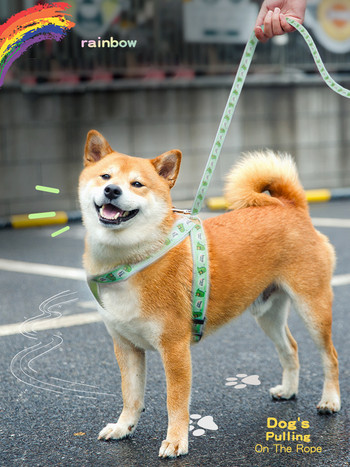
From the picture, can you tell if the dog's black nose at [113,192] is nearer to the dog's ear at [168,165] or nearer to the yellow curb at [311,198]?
the dog's ear at [168,165]

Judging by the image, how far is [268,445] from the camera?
3.03 meters

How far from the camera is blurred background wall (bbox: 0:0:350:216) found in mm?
10008

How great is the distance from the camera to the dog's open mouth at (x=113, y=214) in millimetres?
2689

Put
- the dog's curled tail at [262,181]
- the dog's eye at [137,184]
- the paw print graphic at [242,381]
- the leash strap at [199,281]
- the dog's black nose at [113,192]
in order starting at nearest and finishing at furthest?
1. the dog's black nose at [113,192]
2. the dog's eye at [137,184]
3. the leash strap at [199,281]
4. the dog's curled tail at [262,181]
5. the paw print graphic at [242,381]

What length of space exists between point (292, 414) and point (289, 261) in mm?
757

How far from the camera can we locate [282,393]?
358cm

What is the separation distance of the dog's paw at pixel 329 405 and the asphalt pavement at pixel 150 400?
32 mm

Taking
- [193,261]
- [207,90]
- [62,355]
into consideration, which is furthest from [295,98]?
[193,261]

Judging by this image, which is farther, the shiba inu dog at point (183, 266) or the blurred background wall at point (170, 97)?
the blurred background wall at point (170, 97)

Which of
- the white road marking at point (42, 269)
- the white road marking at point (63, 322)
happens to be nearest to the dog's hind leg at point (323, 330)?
the white road marking at point (63, 322)

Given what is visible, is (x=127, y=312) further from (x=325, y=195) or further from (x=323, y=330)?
(x=325, y=195)

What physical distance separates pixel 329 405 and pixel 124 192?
1.55 metres

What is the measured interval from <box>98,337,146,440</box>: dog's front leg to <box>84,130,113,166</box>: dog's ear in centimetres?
82

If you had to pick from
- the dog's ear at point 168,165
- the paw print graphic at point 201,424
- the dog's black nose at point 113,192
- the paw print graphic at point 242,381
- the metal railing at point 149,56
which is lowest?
the paw print graphic at point 242,381
